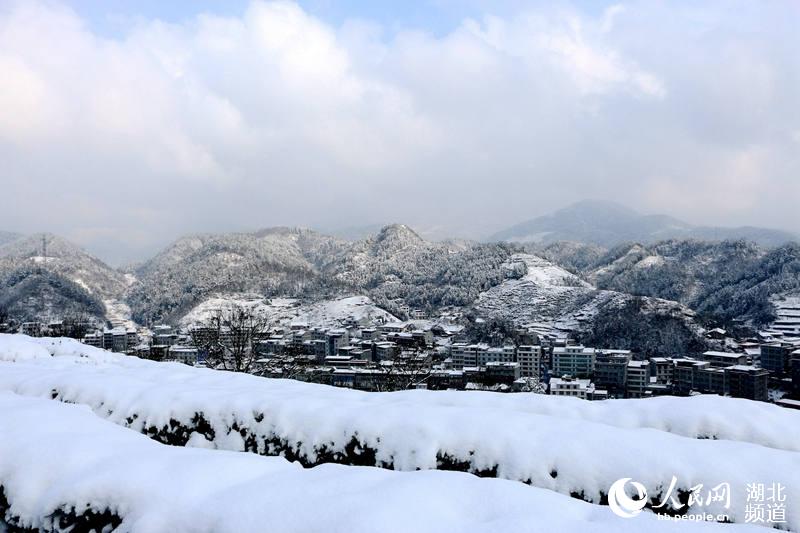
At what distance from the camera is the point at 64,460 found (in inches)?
149

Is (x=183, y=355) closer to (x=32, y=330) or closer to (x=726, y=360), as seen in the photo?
(x=32, y=330)

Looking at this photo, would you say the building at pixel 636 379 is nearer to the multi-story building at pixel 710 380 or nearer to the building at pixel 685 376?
the building at pixel 685 376

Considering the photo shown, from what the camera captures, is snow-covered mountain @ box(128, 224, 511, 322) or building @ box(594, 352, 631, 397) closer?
building @ box(594, 352, 631, 397)

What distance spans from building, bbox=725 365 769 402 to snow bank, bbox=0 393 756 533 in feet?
131

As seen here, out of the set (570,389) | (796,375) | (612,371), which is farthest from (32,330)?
(796,375)

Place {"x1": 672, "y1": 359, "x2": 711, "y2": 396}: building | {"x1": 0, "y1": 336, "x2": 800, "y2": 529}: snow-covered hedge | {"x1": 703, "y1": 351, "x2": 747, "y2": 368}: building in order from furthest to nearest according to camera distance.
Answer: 1. {"x1": 703, "y1": 351, "x2": 747, "y2": 368}: building
2. {"x1": 672, "y1": 359, "x2": 711, "y2": 396}: building
3. {"x1": 0, "y1": 336, "x2": 800, "y2": 529}: snow-covered hedge

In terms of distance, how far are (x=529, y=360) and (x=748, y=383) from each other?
17601mm

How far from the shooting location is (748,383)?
34.8 meters

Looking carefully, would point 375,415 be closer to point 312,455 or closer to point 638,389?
point 312,455

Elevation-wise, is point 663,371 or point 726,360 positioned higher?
point 726,360

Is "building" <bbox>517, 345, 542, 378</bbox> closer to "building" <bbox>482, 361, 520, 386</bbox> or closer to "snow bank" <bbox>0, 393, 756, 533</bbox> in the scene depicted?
"building" <bbox>482, 361, 520, 386</bbox>

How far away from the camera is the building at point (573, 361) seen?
45438mm

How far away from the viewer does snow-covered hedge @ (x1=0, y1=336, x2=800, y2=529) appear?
4.27m

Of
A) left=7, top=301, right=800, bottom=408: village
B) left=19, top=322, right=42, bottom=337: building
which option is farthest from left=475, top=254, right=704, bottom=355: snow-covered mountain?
left=19, top=322, right=42, bottom=337: building
